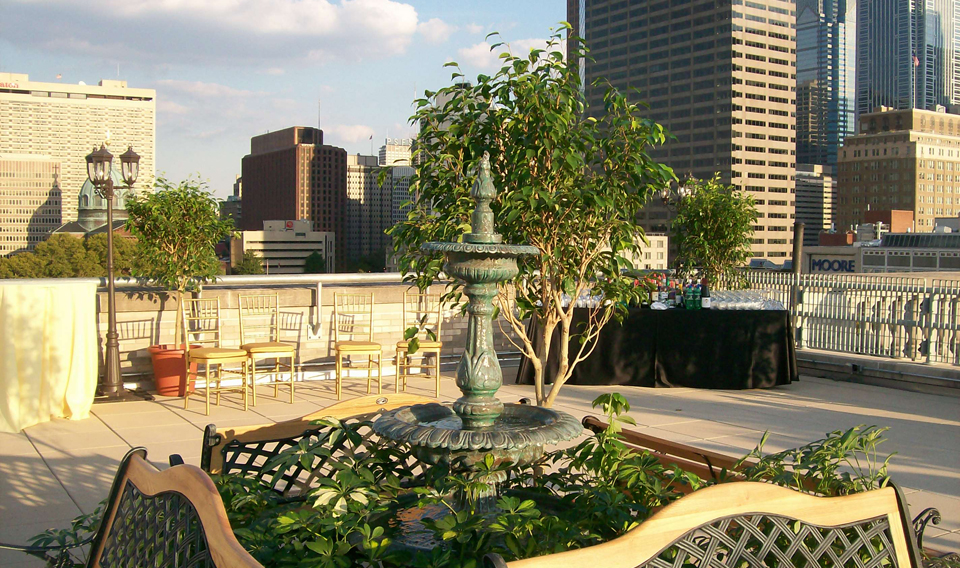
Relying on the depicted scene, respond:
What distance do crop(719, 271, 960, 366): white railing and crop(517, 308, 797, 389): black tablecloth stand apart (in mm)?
1337

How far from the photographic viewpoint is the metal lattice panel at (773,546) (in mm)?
1757

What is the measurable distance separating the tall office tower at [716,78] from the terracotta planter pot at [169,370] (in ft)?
330

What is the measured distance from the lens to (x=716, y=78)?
364ft

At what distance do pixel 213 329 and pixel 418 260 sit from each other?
16.7ft

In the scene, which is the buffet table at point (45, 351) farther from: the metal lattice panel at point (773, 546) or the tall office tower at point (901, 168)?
the tall office tower at point (901, 168)

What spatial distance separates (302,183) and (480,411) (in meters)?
125

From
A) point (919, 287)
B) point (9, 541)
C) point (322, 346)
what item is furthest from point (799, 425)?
point (9, 541)

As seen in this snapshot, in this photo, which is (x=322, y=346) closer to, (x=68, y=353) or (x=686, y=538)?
(x=68, y=353)

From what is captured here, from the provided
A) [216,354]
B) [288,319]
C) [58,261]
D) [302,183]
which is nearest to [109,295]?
[216,354]

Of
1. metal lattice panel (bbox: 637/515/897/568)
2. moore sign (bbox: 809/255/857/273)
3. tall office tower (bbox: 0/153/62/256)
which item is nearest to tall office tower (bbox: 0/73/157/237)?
tall office tower (bbox: 0/153/62/256)

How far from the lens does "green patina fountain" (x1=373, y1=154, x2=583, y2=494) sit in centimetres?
254

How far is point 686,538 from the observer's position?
175 cm


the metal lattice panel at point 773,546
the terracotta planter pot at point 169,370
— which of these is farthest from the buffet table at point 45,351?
the metal lattice panel at point 773,546

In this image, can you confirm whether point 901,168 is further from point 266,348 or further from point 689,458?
point 689,458
